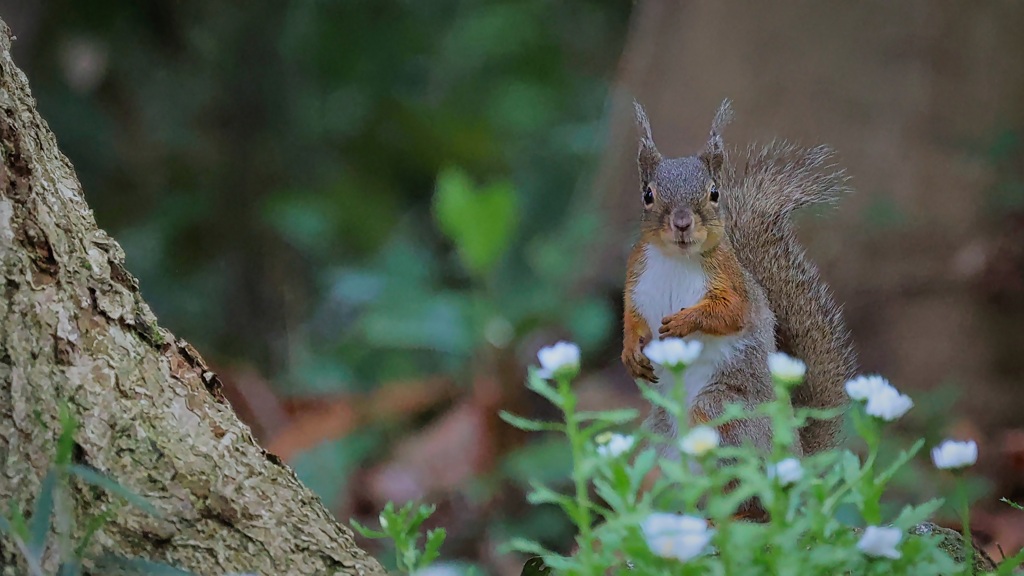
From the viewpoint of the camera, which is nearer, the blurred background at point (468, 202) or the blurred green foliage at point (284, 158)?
the blurred background at point (468, 202)

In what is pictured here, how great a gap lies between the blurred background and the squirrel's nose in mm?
960

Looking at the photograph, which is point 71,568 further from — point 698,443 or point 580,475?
point 698,443

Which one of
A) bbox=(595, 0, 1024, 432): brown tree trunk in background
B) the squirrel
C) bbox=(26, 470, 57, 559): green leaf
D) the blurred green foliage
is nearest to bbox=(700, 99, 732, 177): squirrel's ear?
the squirrel

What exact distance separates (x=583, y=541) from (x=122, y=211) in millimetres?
3659

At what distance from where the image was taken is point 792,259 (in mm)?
2084

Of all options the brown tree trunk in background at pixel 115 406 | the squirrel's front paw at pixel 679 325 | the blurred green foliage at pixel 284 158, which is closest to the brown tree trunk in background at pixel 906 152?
the blurred green foliage at pixel 284 158

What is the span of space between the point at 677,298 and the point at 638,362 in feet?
0.43

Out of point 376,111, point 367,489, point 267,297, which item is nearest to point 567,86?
point 376,111

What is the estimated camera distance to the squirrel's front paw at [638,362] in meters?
1.88

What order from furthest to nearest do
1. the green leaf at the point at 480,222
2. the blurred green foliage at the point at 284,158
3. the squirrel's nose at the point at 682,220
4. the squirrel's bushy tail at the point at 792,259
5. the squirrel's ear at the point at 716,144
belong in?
the blurred green foliage at the point at 284,158, the green leaf at the point at 480,222, the squirrel's bushy tail at the point at 792,259, the squirrel's ear at the point at 716,144, the squirrel's nose at the point at 682,220

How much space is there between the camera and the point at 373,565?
4.58ft

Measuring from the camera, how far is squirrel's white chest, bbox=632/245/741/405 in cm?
189

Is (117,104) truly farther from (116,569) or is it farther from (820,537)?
(820,537)

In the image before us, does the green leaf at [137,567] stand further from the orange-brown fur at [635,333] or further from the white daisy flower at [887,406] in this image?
the orange-brown fur at [635,333]
